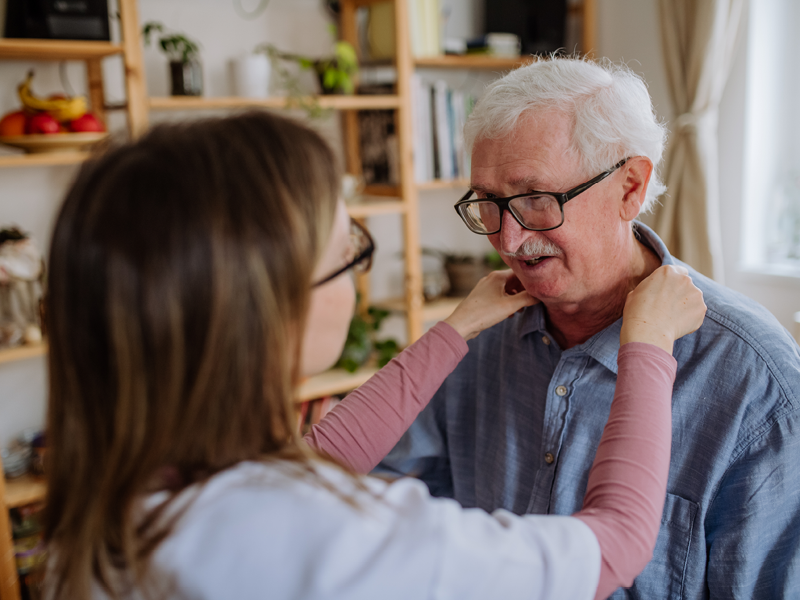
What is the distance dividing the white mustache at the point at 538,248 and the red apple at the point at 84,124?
159 centimetres

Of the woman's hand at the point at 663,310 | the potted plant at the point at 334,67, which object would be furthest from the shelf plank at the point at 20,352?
the woman's hand at the point at 663,310

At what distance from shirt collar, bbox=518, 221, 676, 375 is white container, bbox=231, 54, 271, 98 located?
157cm

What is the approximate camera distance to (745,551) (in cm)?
101

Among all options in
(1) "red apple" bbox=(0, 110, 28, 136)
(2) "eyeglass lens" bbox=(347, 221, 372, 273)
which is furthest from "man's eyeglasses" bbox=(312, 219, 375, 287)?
(1) "red apple" bbox=(0, 110, 28, 136)

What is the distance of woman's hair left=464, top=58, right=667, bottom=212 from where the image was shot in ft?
3.80

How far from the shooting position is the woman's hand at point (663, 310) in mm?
946

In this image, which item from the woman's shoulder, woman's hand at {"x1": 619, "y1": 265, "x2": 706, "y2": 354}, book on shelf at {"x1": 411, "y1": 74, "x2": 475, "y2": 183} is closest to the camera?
the woman's shoulder

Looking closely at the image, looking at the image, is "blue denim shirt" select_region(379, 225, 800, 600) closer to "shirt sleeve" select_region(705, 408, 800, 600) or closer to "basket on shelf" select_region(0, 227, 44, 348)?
"shirt sleeve" select_region(705, 408, 800, 600)

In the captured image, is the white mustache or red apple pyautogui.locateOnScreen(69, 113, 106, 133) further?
red apple pyautogui.locateOnScreen(69, 113, 106, 133)

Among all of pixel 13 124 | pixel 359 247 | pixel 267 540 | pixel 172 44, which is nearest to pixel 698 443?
pixel 359 247

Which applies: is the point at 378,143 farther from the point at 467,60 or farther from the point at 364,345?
the point at 364,345

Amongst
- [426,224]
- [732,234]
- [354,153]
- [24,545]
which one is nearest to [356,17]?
[354,153]

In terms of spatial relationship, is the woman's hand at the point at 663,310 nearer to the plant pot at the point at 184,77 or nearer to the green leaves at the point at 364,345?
the green leaves at the point at 364,345

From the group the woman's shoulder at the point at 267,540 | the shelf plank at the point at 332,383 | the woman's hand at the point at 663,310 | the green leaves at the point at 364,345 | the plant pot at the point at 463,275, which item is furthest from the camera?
the plant pot at the point at 463,275
